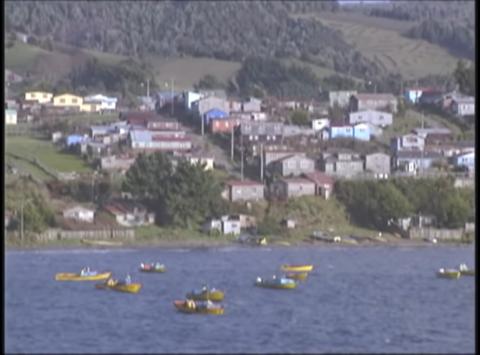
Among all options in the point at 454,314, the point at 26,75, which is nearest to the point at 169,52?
the point at 26,75

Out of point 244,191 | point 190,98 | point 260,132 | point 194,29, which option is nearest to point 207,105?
point 190,98

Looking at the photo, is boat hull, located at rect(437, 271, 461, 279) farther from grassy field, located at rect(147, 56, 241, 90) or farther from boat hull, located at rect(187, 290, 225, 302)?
grassy field, located at rect(147, 56, 241, 90)

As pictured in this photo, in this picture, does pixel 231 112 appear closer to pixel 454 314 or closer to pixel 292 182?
pixel 292 182

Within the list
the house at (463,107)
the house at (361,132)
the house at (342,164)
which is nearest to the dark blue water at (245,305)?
the house at (342,164)

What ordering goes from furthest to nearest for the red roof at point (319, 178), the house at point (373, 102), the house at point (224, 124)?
the house at point (373, 102) < the house at point (224, 124) < the red roof at point (319, 178)

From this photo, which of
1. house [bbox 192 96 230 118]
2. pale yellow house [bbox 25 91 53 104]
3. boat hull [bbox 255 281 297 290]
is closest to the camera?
boat hull [bbox 255 281 297 290]

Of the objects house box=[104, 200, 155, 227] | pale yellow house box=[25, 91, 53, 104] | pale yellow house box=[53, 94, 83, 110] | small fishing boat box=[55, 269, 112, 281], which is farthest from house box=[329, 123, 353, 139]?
small fishing boat box=[55, 269, 112, 281]

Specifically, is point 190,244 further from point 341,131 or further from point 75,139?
point 341,131

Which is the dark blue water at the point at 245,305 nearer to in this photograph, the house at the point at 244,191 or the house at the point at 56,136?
the house at the point at 244,191
